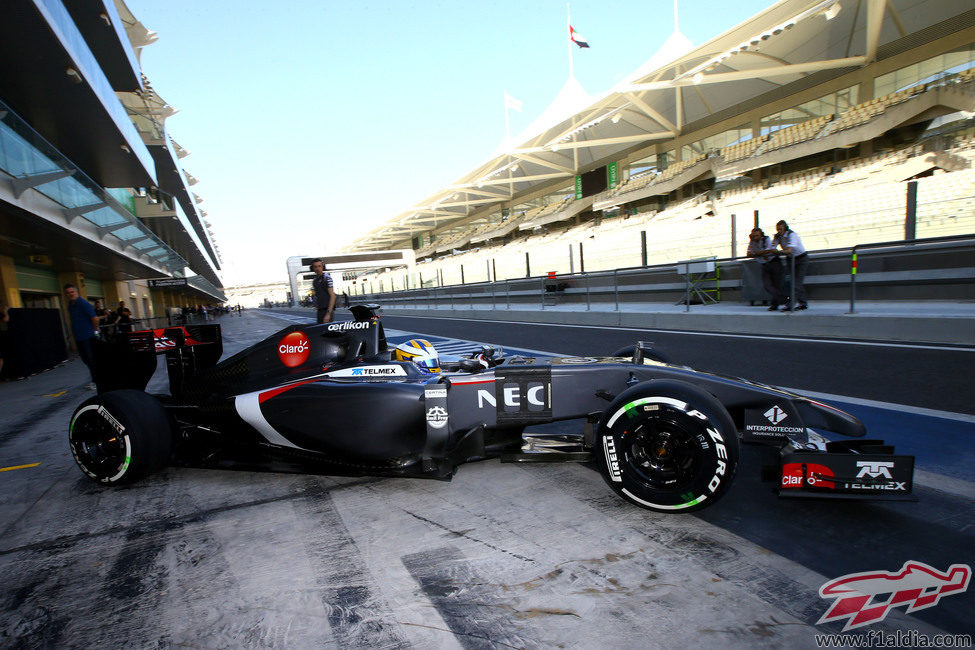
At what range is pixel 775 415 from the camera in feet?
7.82

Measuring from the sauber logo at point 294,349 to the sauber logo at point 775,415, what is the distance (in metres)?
2.84

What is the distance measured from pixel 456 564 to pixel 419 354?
5.98 ft

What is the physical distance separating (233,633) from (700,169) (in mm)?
36943

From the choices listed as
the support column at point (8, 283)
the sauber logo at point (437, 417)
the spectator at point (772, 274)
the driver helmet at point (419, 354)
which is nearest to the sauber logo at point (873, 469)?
the sauber logo at point (437, 417)

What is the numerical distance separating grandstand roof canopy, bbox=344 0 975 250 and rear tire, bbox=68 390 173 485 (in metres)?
25.5

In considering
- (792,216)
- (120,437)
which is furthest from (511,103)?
(120,437)

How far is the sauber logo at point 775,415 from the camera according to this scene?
237cm

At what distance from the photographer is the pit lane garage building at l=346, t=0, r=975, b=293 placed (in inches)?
508

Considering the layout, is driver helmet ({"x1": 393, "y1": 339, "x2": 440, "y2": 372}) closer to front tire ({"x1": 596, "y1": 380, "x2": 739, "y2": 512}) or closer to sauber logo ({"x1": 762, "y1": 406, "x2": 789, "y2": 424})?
front tire ({"x1": 596, "y1": 380, "x2": 739, "y2": 512})

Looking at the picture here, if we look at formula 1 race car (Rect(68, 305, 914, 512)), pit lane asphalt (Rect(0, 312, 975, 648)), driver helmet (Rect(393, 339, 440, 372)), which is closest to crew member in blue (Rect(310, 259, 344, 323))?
formula 1 race car (Rect(68, 305, 914, 512))

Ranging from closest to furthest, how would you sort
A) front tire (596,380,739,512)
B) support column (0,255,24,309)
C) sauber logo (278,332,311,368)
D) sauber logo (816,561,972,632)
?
sauber logo (816,561,972,632) → front tire (596,380,739,512) → sauber logo (278,332,311,368) → support column (0,255,24,309)

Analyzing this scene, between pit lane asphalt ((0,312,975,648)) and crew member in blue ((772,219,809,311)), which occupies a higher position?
crew member in blue ((772,219,809,311))

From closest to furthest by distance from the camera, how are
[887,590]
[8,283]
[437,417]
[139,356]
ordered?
[887,590]
[437,417]
[139,356]
[8,283]

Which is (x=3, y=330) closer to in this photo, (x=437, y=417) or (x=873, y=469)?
(x=437, y=417)
